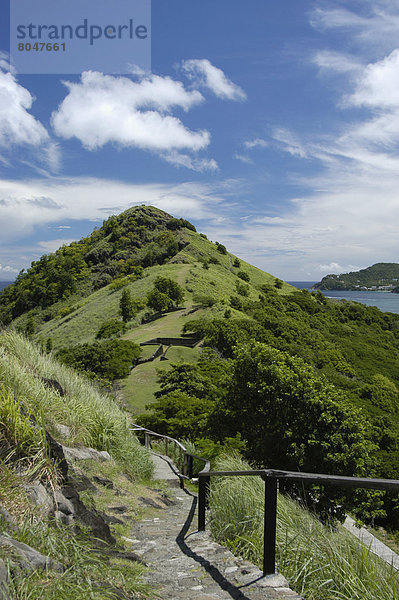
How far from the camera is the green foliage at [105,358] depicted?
40.8 metres

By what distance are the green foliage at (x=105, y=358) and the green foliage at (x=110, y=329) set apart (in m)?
13.5

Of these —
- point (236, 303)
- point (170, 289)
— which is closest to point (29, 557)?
point (170, 289)

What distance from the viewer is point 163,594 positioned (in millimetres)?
2934

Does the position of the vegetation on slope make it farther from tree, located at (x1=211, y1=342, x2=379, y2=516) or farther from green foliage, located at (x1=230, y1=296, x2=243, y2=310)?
green foliage, located at (x1=230, y1=296, x2=243, y2=310)

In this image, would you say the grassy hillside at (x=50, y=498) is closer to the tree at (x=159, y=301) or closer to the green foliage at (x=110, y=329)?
the green foliage at (x=110, y=329)

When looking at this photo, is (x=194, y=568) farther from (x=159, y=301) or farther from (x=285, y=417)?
(x=159, y=301)

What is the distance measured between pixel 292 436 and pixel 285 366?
294cm

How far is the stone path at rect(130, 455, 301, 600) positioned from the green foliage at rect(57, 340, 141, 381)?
1431 inches

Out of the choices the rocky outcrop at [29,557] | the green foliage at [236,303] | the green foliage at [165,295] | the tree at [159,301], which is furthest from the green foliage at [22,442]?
the green foliage at [236,303]

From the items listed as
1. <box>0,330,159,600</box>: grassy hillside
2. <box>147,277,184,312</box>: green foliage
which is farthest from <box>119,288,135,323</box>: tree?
<box>0,330,159,600</box>: grassy hillside

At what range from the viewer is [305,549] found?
300 centimetres

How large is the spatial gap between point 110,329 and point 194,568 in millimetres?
60173

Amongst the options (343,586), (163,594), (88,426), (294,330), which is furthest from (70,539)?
(294,330)

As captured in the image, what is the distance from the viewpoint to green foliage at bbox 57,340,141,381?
40844 mm
